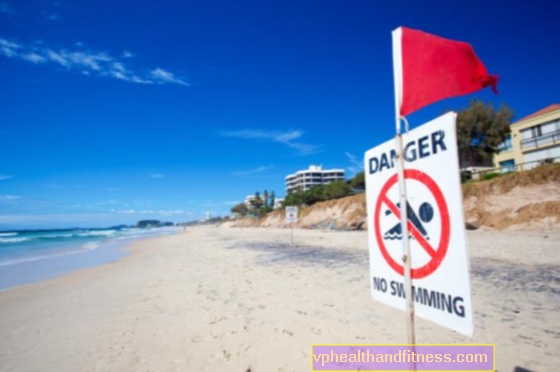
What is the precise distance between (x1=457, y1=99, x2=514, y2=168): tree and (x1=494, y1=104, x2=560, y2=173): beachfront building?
3320 mm

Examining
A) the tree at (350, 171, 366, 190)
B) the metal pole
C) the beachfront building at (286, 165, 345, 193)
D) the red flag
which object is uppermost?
the beachfront building at (286, 165, 345, 193)

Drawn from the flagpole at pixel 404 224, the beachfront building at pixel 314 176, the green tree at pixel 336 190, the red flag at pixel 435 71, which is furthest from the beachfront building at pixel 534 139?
the beachfront building at pixel 314 176

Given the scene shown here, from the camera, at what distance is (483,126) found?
3284cm

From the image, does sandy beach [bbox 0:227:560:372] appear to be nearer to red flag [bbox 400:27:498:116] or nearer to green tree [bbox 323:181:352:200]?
red flag [bbox 400:27:498:116]

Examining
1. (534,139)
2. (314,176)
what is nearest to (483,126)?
(534,139)

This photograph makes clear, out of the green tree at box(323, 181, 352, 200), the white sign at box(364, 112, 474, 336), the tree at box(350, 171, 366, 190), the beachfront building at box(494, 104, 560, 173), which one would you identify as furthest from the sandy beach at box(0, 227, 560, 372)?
the tree at box(350, 171, 366, 190)

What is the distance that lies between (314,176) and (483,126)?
319 feet

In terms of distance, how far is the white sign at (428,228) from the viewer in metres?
1.59

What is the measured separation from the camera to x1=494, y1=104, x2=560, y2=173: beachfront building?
31.4 metres

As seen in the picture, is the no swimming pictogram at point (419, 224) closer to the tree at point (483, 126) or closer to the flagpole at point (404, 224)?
the flagpole at point (404, 224)

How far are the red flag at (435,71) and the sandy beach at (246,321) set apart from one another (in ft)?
11.7

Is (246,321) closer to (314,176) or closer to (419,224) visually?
(419,224)

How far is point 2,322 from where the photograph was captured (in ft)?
21.8

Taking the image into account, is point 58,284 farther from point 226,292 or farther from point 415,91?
point 415,91
